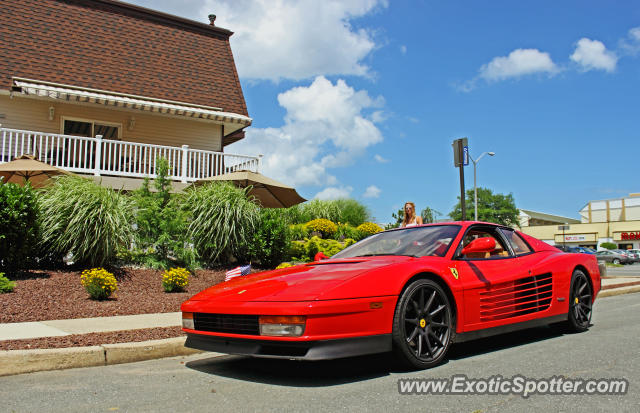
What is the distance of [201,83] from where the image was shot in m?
19.5

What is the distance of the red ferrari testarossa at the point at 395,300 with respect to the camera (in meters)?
3.80

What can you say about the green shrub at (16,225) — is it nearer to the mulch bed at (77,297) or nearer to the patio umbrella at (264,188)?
Result: the mulch bed at (77,297)

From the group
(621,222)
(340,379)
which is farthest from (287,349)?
(621,222)

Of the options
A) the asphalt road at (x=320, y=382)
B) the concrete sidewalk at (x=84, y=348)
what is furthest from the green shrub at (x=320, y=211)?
the asphalt road at (x=320, y=382)

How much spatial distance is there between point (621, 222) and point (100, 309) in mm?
75903

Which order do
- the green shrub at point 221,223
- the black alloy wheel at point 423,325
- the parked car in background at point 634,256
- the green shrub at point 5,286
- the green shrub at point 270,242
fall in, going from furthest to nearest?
the parked car in background at point 634,256
the green shrub at point 270,242
the green shrub at point 221,223
the green shrub at point 5,286
the black alloy wheel at point 423,325

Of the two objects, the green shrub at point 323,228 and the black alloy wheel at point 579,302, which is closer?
the black alloy wheel at point 579,302

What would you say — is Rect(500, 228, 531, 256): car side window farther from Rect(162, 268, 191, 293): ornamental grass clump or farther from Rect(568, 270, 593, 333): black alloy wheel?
Rect(162, 268, 191, 293): ornamental grass clump

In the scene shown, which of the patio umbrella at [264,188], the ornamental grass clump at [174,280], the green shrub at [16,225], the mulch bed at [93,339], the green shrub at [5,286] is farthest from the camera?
the patio umbrella at [264,188]

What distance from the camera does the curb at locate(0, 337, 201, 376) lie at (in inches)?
173

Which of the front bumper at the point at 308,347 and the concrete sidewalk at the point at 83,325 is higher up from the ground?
the front bumper at the point at 308,347

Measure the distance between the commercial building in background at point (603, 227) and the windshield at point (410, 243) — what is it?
237 feet

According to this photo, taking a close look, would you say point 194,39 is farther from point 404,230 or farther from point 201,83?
point 404,230

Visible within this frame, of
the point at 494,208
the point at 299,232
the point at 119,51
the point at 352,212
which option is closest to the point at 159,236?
the point at 299,232
